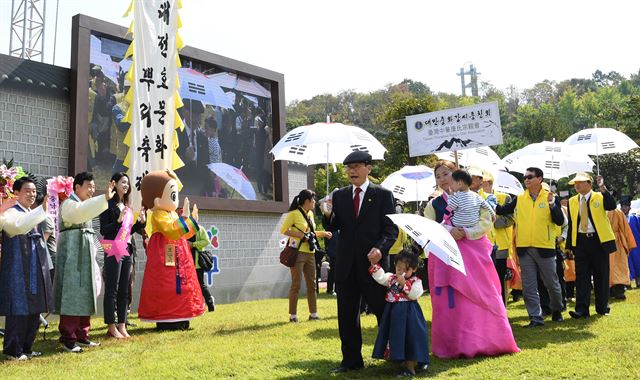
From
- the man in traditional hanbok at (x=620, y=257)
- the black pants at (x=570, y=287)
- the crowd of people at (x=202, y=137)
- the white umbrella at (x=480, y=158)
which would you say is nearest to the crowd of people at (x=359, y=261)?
the black pants at (x=570, y=287)

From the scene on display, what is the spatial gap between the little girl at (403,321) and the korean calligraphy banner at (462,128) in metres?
3.08

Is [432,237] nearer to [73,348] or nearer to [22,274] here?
[22,274]

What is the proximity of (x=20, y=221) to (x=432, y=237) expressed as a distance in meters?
3.82

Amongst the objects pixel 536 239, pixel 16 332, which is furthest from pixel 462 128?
pixel 16 332

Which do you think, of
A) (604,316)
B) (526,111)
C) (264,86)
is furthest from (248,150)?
(526,111)

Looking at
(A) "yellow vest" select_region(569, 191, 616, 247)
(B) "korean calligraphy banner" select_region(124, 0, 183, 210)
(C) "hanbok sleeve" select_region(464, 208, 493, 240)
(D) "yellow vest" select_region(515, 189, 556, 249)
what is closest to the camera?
(C) "hanbok sleeve" select_region(464, 208, 493, 240)

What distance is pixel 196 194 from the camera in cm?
1139

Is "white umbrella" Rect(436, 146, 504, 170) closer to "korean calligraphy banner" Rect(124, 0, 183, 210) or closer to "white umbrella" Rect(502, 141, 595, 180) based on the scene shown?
"white umbrella" Rect(502, 141, 595, 180)

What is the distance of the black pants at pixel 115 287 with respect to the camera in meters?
6.73

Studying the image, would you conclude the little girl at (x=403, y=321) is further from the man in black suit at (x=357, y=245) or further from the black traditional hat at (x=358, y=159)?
the black traditional hat at (x=358, y=159)

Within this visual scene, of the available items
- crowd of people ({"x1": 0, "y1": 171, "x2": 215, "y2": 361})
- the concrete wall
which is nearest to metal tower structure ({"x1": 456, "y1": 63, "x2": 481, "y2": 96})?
the concrete wall

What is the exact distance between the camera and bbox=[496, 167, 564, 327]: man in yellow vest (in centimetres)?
683

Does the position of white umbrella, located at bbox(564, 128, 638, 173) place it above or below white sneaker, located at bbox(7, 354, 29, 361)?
above

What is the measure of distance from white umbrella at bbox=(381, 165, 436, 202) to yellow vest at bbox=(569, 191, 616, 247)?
4.40m
